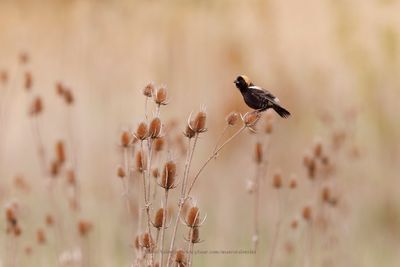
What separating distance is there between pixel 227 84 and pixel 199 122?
3.21 meters

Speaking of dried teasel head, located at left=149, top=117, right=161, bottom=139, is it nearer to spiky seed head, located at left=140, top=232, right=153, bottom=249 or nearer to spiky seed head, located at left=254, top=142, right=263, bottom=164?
spiky seed head, located at left=140, top=232, right=153, bottom=249

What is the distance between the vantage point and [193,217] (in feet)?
5.73

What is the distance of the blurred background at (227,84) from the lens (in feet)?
15.7

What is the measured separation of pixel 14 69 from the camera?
212 inches

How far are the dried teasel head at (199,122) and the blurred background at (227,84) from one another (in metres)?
2.72

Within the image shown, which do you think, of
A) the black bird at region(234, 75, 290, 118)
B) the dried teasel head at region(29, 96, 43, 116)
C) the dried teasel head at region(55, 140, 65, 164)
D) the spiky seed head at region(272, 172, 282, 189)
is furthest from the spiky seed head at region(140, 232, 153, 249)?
the dried teasel head at region(29, 96, 43, 116)

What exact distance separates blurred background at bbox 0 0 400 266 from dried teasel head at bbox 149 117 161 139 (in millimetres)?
2693

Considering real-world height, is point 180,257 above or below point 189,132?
below

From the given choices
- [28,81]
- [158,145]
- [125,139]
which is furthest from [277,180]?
[28,81]

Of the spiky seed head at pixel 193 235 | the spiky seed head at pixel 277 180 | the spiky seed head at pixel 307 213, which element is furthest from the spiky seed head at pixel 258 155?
the spiky seed head at pixel 193 235

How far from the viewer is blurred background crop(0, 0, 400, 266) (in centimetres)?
478

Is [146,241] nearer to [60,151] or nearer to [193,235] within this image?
[193,235]

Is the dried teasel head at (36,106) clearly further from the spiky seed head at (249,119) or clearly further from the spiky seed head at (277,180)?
the spiky seed head at (249,119)

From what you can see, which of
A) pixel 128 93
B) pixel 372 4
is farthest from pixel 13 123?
pixel 372 4
